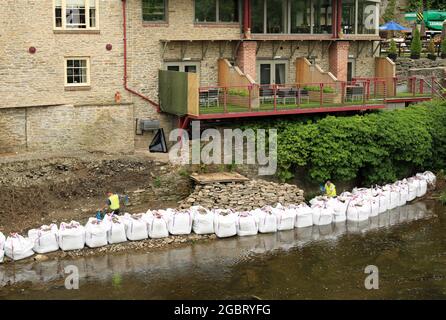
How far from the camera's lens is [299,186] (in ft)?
102

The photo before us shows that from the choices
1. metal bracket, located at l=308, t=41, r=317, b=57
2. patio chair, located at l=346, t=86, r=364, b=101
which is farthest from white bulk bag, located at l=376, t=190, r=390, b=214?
metal bracket, located at l=308, t=41, r=317, b=57

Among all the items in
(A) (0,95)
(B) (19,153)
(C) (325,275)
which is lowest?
(C) (325,275)

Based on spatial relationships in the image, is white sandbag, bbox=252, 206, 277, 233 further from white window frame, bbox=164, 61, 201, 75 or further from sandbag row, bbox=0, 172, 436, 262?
white window frame, bbox=164, 61, 201, 75

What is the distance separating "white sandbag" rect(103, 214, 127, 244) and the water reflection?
0.74 m

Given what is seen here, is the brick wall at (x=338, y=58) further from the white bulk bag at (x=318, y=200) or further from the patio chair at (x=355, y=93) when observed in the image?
the white bulk bag at (x=318, y=200)

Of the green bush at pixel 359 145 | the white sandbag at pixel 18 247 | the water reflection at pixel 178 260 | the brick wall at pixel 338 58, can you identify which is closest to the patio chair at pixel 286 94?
the green bush at pixel 359 145

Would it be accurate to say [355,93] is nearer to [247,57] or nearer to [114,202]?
[247,57]

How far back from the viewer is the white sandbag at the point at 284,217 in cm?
2708

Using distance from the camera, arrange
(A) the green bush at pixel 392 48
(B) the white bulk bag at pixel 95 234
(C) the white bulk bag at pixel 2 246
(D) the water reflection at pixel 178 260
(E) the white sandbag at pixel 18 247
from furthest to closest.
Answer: (A) the green bush at pixel 392 48 → (B) the white bulk bag at pixel 95 234 → (E) the white sandbag at pixel 18 247 → (C) the white bulk bag at pixel 2 246 → (D) the water reflection at pixel 178 260

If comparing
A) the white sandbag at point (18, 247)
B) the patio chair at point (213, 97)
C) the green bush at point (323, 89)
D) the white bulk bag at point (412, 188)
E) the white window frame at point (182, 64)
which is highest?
the white window frame at point (182, 64)

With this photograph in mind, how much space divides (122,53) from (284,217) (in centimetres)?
1020

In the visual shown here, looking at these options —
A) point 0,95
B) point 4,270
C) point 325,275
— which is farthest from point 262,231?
point 0,95

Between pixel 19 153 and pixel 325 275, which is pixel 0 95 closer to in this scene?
pixel 19 153

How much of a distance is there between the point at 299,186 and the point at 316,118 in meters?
3.64
